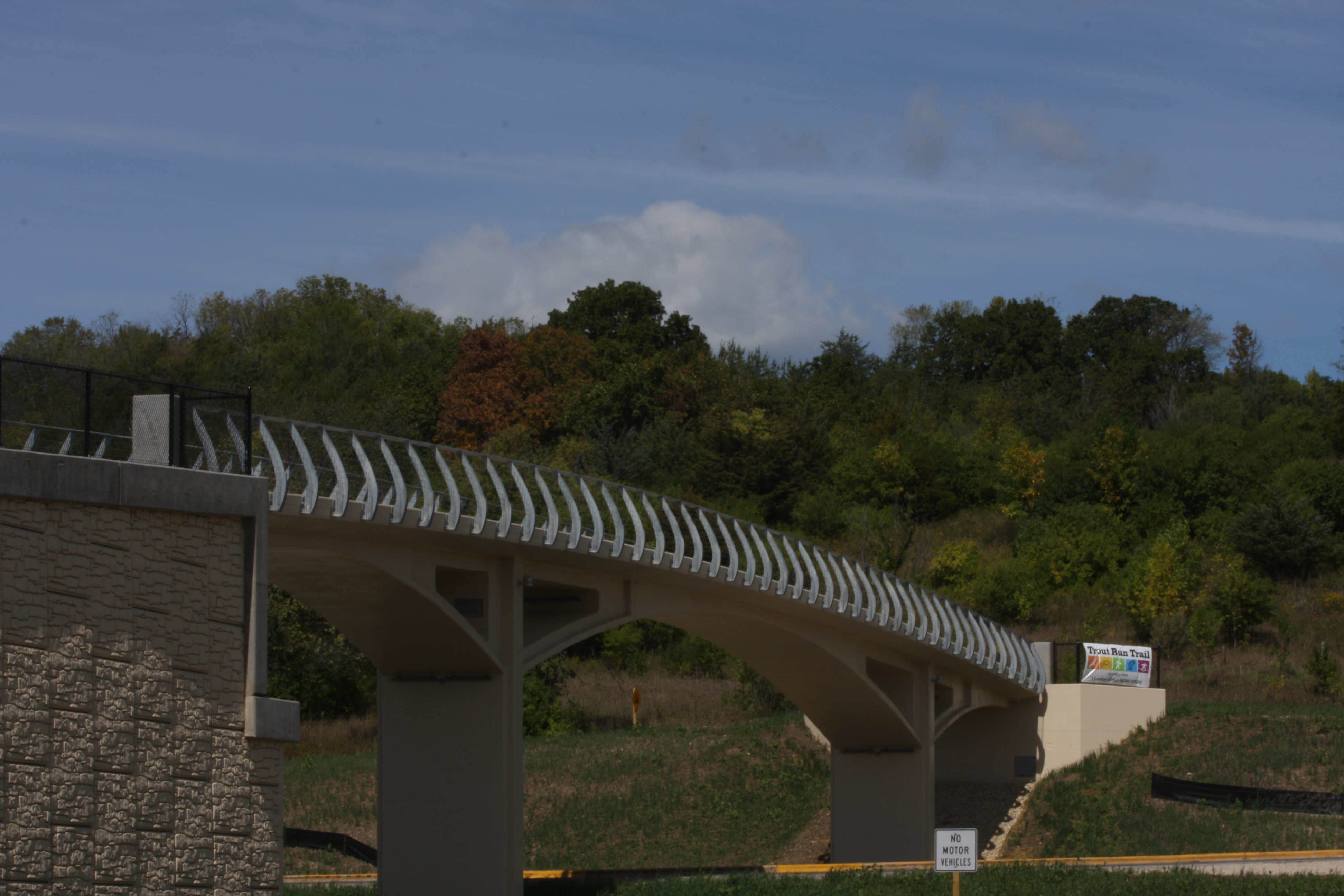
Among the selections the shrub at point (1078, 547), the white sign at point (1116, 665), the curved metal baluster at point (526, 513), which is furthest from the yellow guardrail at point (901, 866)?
the shrub at point (1078, 547)

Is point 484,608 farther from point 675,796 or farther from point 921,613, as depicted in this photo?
point 675,796

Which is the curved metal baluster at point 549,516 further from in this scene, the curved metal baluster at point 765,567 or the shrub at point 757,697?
the shrub at point 757,697

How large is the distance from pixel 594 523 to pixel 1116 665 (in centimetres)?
2063

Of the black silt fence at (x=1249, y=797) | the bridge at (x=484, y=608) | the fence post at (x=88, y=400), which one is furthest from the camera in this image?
the black silt fence at (x=1249, y=797)

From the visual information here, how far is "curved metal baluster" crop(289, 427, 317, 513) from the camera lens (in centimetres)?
1938

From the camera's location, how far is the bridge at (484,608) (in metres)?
17.6

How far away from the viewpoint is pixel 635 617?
2777 centimetres

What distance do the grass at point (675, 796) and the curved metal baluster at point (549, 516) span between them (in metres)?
14.1

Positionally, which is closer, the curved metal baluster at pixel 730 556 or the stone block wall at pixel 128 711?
the stone block wall at pixel 128 711

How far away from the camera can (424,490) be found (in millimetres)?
21734

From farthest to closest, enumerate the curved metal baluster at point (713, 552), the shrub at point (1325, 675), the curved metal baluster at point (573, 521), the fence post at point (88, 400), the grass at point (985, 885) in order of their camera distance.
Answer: the shrub at point (1325, 675) → the curved metal baluster at point (713, 552) → the curved metal baluster at point (573, 521) → the grass at point (985, 885) → the fence post at point (88, 400)

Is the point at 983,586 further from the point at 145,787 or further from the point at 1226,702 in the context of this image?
the point at 145,787

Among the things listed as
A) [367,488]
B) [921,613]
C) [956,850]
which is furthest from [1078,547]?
[367,488]

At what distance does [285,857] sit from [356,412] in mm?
29519
